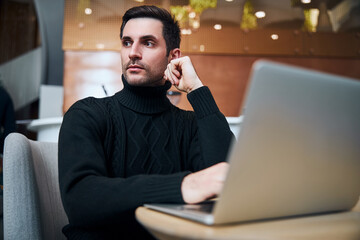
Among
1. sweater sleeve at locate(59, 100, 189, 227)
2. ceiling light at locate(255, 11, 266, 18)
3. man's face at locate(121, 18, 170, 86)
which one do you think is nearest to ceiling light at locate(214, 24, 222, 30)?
ceiling light at locate(255, 11, 266, 18)

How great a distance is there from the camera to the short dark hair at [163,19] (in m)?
1.27

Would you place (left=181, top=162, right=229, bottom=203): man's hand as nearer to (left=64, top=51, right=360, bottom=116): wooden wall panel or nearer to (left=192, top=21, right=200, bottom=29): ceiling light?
(left=64, top=51, right=360, bottom=116): wooden wall panel

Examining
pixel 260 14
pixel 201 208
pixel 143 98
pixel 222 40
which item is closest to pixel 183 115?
pixel 143 98

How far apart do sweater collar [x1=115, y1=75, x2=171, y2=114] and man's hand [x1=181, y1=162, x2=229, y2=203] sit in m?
0.51

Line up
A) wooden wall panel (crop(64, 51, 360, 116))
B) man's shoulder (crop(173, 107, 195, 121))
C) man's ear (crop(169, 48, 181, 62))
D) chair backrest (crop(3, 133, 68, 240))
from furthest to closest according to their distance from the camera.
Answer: wooden wall panel (crop(64, 51, 360, 116)) → man's ear (crop(169, 48, 181, 62)) → man's shoulder (crop(173, 107, 195, 121)) → chair backrest (crop(3, 133, 68, 240))

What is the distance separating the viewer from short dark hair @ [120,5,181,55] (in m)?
1.27

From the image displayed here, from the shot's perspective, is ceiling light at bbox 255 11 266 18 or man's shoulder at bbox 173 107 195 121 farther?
ceiling light at bbox 255 11 266 18

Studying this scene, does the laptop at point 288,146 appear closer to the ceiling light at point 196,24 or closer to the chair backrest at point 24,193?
the chair backrest at point 24,193

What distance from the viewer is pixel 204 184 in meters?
0.62

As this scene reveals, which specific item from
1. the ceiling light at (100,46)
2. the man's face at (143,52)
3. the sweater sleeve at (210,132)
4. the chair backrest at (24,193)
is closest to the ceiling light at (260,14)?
the ceiling light at (100,46)

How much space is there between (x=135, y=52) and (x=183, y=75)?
0.59ft

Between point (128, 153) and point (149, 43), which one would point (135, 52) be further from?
point (128, 153)

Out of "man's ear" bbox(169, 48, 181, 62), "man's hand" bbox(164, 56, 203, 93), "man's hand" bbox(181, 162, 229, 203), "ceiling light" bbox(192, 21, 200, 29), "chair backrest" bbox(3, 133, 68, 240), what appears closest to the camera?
"man's hand" bbox(181, 162, 229, 203)

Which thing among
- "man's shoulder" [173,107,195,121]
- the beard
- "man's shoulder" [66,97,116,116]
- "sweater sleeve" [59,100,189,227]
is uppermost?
the beard
